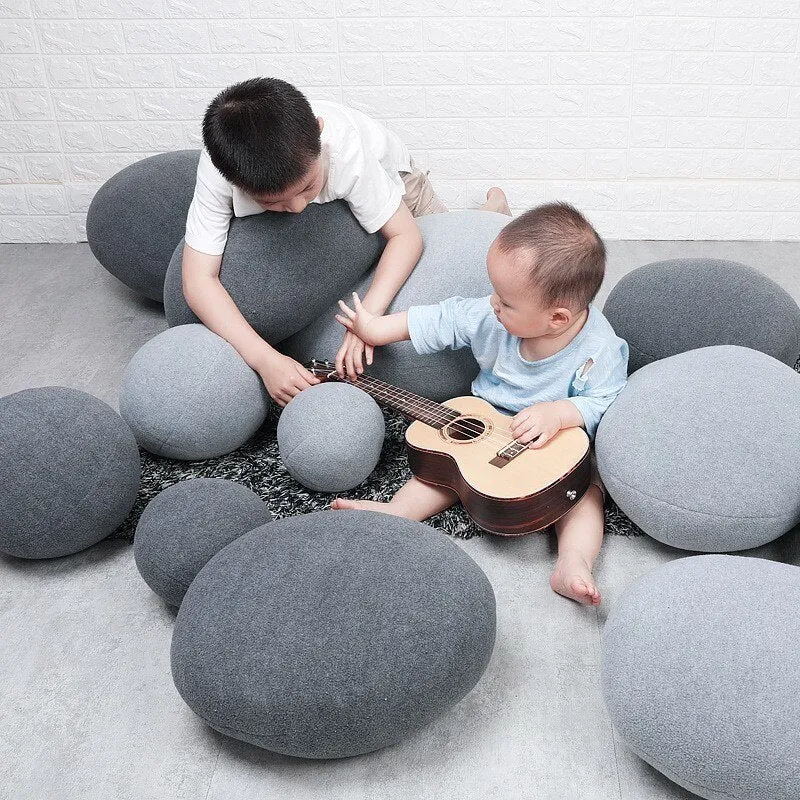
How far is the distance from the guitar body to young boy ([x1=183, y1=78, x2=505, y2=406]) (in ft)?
0.75

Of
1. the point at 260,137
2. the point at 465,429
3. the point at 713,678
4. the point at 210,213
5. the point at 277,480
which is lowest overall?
the point at 277,480

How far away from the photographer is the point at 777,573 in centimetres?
98

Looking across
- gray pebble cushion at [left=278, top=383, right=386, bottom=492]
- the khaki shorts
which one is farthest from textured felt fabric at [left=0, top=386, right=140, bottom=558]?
the khaki shorts

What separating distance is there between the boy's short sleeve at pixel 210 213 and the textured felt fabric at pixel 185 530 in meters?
0.45

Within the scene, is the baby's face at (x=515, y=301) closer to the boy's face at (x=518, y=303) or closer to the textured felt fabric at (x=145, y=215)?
the boy's face at (x=518, y=303)

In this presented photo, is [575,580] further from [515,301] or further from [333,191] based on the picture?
[333,191]

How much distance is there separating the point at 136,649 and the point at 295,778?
289 millimetres

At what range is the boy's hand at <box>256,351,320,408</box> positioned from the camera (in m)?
1.45

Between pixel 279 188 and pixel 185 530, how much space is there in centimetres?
50

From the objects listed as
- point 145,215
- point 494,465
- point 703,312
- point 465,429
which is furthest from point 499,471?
point 145,215

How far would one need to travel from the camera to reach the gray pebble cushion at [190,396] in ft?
4.57

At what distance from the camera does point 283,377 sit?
1447 millimetres

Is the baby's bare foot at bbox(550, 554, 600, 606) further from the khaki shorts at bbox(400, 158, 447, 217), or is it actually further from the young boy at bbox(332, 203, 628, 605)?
the khaki shorts at bbox(400, 158, 447, 217)

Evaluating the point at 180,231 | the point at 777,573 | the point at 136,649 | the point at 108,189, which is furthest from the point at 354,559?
the point at 108,189
